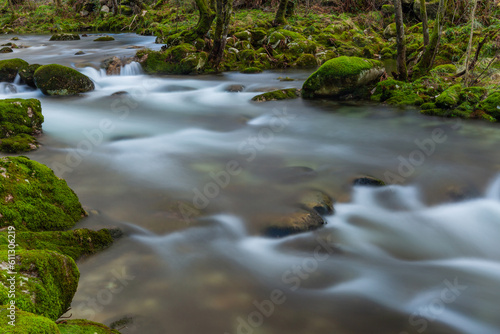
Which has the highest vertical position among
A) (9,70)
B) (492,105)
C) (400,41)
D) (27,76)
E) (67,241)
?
(400,41)

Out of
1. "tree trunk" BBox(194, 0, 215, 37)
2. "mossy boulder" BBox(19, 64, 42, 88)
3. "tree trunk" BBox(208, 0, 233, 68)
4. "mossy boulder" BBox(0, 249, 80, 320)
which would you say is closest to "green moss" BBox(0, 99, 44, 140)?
"mossy boulder" BBox(19, 64, 42, 88)

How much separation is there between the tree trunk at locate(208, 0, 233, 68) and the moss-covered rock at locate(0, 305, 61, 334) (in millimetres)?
12437

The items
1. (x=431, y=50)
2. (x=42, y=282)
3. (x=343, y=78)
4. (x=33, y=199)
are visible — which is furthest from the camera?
(x=431, y=50)

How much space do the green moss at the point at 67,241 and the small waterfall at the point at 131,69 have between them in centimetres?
1099

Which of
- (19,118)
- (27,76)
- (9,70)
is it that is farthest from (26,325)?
(9,70)

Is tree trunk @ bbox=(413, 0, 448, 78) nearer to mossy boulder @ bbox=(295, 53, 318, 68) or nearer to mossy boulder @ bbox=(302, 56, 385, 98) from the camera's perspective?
mossy boulder @ bbox=(302, 56, 385, 98)

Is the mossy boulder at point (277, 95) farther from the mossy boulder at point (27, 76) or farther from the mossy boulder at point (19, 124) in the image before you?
the mossy boulder at point (27, 76)

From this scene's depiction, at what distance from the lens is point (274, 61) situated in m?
15.4

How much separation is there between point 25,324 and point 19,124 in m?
6.51

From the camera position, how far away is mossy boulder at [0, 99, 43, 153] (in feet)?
21.3

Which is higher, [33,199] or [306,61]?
[33,199]

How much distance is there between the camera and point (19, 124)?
7043 millimetres

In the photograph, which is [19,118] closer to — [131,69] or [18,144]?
[18,144]

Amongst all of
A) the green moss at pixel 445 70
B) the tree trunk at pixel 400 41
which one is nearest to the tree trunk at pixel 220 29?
the tree trunk at pixel 400 41
